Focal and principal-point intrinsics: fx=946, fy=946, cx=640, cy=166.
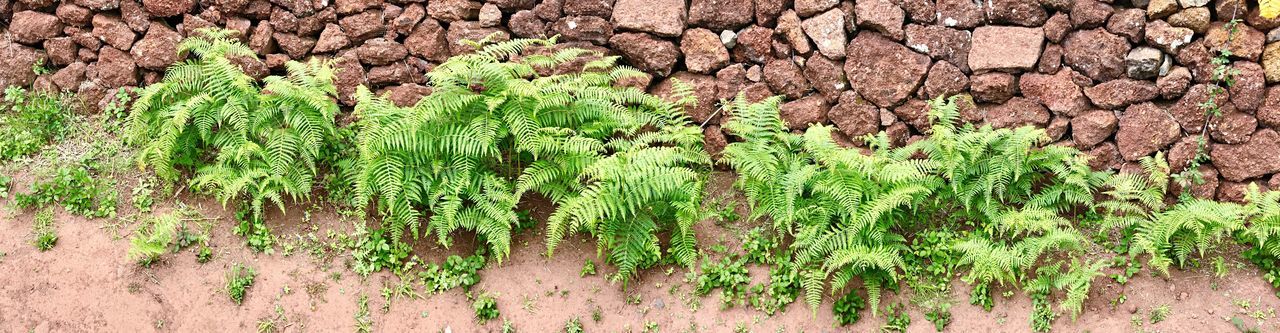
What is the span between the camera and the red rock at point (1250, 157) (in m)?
5.55

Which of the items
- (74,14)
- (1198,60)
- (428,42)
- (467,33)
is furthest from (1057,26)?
(74,14)

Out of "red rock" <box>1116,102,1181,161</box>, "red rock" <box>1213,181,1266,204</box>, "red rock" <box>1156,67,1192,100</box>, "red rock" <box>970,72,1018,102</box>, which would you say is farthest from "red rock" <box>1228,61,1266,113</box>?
"red rock" <box>970,72,1018,102</box>

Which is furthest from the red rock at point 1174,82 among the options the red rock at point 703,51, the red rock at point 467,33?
the red rock at point 467,33

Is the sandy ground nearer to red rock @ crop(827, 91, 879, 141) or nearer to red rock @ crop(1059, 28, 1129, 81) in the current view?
red rock @ crop(827, 91, 879, 141)

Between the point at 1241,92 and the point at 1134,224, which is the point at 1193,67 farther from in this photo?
the point at 1134,224

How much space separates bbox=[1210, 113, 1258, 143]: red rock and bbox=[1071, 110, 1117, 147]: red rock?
549mm

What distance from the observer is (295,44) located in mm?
6668

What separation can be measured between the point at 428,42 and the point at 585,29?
3.63 feet

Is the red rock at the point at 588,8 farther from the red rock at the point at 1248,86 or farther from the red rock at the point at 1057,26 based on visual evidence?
the red rock at the point at 1248,86

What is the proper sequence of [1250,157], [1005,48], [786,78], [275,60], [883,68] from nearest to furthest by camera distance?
[1250,157] → [1005,48] → [883,68] → [786,78] → [275,60]

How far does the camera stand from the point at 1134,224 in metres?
5.68

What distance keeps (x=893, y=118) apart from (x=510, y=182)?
252cm

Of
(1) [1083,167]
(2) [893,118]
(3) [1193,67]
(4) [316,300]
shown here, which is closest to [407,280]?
(4) [316,300]

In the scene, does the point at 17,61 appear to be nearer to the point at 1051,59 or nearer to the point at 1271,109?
the point at 1051,59
